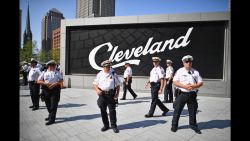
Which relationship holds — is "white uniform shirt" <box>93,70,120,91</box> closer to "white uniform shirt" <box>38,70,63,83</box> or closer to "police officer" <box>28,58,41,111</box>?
"white uniform shirt" <box>38,70,63,83</box>

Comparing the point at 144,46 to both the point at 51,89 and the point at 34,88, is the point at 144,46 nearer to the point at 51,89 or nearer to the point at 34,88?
the point at 34,88

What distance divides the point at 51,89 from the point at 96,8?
13609 cm

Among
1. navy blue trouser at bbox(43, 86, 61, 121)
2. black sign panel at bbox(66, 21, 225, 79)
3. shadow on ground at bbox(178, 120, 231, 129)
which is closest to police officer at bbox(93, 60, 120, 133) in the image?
navy blue trouser at bbox(43, 86, 61, 121)

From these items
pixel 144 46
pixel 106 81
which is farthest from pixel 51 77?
pixel 144 46

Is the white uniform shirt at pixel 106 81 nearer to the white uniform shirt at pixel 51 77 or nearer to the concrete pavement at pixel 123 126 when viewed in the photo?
the concrete pavement at pixel 123 126

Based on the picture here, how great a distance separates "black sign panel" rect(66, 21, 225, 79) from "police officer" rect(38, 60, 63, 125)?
7.30m

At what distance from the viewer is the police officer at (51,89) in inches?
241

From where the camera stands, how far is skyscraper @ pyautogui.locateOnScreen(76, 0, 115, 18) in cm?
12180

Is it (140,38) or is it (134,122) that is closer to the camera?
(134,122)
